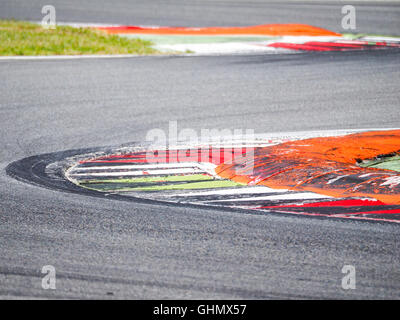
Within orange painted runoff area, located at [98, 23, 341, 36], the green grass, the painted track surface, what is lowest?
the green grass

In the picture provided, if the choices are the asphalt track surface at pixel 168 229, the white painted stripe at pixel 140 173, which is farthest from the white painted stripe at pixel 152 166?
the asphalt track surface at pixel 168 229

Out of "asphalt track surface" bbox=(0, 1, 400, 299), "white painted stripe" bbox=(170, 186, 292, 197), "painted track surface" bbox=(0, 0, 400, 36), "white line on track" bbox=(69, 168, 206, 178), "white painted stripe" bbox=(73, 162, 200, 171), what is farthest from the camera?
"painted track surface" bbox=(0, 0, 400, 36)

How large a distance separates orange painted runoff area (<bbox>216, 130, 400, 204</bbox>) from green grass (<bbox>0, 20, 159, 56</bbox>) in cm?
864

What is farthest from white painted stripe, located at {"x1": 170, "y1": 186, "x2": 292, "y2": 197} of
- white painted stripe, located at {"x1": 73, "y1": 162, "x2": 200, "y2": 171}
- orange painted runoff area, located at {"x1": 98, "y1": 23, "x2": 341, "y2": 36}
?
orange painted runoff area, located at {"x1": 98, "y1": 23, "x2": 341, "y2": 36}

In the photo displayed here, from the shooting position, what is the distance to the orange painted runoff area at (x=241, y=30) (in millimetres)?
20250

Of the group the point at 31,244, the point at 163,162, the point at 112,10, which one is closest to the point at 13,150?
the point at 163,162

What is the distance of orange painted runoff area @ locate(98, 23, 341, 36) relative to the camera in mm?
20250

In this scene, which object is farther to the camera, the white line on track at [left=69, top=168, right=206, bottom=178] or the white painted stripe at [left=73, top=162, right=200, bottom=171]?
the white painted stripe at [left=73, top=162, right=200, bottom=171]

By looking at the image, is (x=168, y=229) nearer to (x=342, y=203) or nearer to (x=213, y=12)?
(x=342, y=203)

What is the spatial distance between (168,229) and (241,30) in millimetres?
15706

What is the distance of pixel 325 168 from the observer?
7.84 m

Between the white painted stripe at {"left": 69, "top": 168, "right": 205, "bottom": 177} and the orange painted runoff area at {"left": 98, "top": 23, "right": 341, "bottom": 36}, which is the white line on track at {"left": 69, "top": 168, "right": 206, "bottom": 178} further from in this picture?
the orange painted runoff area at {"left": 98, "top": 23, "right": 341, "bottom": 36}

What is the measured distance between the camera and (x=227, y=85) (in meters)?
13.2

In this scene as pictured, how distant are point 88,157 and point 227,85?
487cm
